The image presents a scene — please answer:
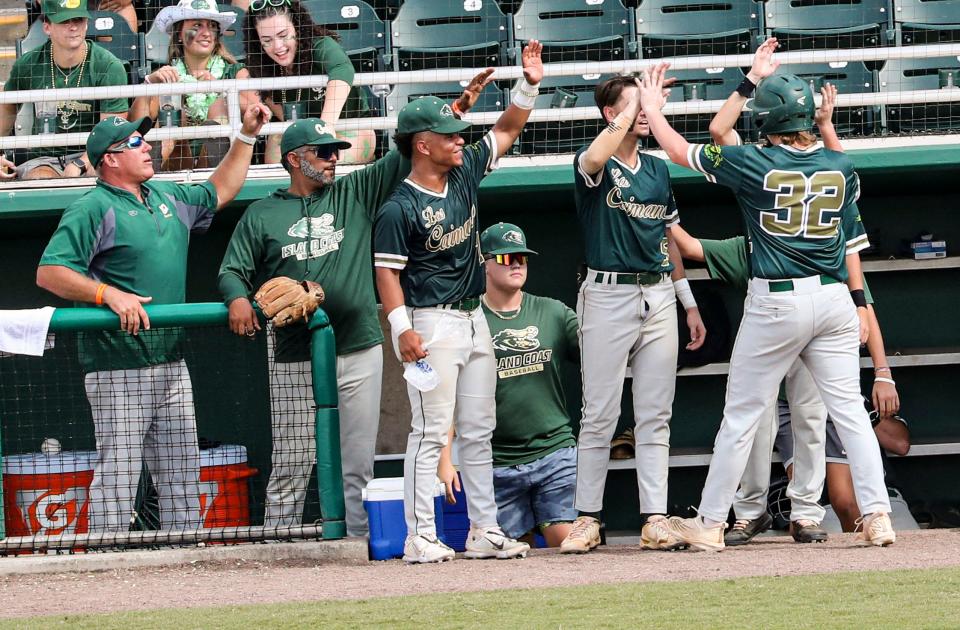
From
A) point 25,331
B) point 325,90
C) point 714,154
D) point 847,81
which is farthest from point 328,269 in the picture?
point 847,81

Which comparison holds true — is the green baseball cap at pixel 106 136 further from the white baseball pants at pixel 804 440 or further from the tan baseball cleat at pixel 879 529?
the tan baseball cleat at pixel 879 529

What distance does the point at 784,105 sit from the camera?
5090 millimetres

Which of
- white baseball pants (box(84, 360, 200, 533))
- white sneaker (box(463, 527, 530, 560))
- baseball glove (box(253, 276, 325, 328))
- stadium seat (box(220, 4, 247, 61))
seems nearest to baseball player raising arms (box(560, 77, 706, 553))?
white sneaker (box(463, 527, 530, 560))

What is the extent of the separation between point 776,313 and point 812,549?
37.9 inches

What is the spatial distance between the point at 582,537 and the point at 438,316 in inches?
42.7

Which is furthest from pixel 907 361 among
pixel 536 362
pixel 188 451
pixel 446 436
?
pixel 188 451

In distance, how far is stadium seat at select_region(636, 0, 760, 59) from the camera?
7.97 m

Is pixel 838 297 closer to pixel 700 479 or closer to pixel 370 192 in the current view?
pixel 370 192

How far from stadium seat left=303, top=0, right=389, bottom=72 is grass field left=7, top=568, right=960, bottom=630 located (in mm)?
4472

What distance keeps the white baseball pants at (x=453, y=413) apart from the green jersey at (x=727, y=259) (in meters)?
1.70

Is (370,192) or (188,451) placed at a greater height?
(370,192)

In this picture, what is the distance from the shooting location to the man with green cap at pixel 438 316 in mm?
5203

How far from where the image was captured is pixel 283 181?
694cm

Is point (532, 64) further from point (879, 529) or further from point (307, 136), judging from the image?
point (879, 529)
